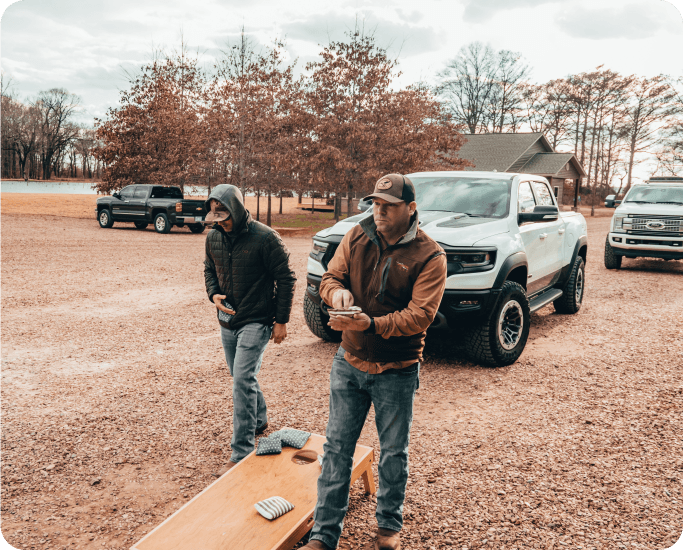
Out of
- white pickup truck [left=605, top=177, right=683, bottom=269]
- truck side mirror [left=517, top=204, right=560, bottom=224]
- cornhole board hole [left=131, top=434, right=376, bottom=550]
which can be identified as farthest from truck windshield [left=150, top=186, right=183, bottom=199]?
cornhole board hole [left=131, top=434, right=376, bottom=550]

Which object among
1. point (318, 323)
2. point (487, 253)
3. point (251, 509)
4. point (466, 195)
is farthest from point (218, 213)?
point (466, 195)

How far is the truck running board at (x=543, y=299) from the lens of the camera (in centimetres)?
638

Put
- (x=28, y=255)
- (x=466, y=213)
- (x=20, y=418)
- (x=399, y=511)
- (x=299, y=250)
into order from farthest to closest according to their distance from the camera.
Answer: (x=299, y=250) < (x=28, y=255) < (x=466, y=213) < (x=20, y=418) < (x=399, y=511)

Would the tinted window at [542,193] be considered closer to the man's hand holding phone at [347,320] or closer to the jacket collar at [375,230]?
the jacket collar at [375,230]

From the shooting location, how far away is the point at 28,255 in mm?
13984

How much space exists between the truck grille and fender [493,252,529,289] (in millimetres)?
8347

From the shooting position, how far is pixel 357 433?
2.65 meters

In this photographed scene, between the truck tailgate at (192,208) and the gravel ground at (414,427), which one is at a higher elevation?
the truck tailgate at (192,208)

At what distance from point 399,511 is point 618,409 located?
9.47 ft

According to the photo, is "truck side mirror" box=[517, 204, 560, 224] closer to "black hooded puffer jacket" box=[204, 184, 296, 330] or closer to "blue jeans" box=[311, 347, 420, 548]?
"black hooded puffer jacket" box=[204, 184, 296, 330]

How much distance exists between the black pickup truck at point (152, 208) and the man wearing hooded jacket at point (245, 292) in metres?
17.9

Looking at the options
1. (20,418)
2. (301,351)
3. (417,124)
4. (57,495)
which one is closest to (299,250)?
(417,124)

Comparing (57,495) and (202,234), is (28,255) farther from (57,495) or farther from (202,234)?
(57,495)

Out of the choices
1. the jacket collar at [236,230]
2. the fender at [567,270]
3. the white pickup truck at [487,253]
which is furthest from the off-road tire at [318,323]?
the fender at [567,270]
